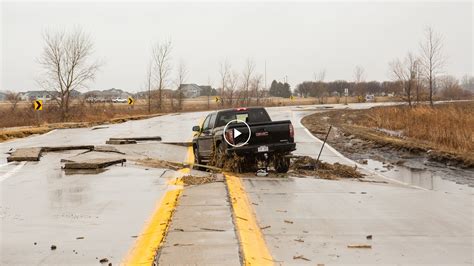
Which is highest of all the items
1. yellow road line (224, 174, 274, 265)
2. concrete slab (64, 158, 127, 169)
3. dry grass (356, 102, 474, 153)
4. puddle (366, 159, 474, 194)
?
dry grass (356, 102, 474, 153)

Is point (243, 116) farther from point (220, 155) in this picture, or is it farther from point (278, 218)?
point (278, 218)

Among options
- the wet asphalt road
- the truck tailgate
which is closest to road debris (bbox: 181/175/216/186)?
the wet asphalt road

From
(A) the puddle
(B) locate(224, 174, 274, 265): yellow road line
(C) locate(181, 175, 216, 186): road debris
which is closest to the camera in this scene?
(B) locate(224, 174, 274, 265): yellow road line

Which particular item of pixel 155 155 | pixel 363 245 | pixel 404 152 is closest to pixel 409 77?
pixel 404 152

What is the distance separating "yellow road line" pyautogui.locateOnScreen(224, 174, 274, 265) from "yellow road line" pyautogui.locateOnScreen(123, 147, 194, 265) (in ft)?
2.74

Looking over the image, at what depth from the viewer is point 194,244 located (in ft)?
16.3

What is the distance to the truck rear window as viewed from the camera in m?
12.9

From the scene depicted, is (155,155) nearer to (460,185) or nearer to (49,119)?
(460,185)

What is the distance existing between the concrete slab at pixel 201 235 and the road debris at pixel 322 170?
13.9 ft

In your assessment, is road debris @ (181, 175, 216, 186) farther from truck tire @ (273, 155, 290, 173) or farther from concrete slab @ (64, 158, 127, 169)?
concrete slab @ (64, 158, 127, 169)

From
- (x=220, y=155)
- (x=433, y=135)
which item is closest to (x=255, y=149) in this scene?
(x=220, y=155)

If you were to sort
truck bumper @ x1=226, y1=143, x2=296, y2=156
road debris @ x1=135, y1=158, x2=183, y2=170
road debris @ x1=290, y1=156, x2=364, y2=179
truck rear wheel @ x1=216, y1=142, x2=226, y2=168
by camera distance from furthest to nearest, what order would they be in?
1. road debris @ x1=135, y1=158, x2=183, y2=170
2. truck rear wheel @ x1=216, y1=142, x2=226, y2=168
3. road debris @ x1=290, y1=156, x2=364, y2=179
4. truck bumper @ x1=226, y1=143, x2=296, y2=156

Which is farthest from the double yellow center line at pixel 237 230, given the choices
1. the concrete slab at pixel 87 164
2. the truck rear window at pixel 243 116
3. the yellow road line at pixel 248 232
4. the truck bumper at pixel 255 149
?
the truck rear window at pixel 243 116

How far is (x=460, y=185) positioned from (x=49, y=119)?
40751 mm
